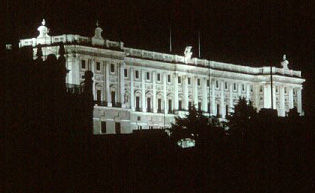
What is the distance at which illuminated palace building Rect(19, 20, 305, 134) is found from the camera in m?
127

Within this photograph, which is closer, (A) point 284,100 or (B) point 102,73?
(B) point 102,73

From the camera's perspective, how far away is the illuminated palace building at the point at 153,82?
12738 cm

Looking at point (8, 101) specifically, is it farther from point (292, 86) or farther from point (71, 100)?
point (292, 86)

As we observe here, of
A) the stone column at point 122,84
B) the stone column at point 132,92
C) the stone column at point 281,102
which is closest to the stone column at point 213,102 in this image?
the stone column at point 281,102

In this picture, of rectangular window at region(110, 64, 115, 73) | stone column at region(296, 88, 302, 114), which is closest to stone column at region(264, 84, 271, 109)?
stone column at region(296, 88, 302, 114)

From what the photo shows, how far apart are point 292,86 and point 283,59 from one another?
5.61 meters

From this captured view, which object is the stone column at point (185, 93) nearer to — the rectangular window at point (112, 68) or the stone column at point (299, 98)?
the rectangular window at point (112, 68)

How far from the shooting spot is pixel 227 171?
227ft

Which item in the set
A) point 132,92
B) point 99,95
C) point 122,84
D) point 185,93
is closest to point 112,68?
point 122,84

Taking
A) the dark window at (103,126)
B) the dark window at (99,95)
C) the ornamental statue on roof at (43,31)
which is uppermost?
the ornamental statue on roof at (43,31)

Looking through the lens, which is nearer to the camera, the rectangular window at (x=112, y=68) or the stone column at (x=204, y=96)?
the rectangular window at (x=112, y=68)

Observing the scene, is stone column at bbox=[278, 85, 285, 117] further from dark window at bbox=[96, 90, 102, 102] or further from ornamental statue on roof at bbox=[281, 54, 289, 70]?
dark window at bbox=[96, 90, 102, 102]

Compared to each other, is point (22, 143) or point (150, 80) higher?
point (150, 80)

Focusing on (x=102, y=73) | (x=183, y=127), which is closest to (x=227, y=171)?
(x=183, y=127)
